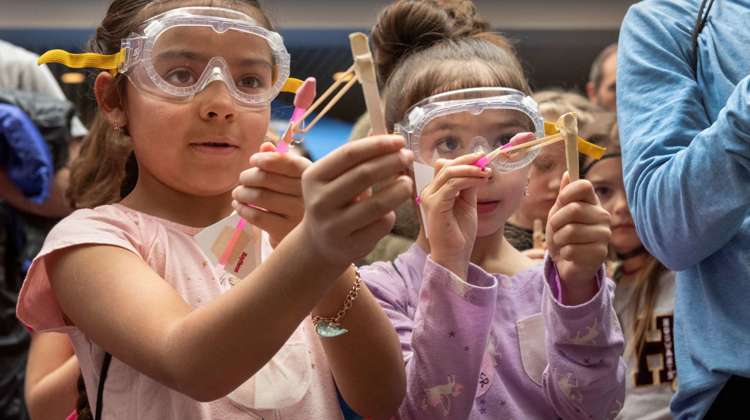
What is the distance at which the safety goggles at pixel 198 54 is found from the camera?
5.07 feet

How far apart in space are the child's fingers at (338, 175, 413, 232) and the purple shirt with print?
553 mm

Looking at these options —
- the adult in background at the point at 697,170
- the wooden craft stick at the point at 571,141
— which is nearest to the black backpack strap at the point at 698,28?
the adult in background at the point at 697,170

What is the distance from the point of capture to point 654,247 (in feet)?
5.37

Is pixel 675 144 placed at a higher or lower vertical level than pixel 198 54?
lower

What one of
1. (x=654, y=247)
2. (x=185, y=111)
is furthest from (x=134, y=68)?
(x=654, y=247)

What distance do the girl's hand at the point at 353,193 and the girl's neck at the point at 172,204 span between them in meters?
0.56

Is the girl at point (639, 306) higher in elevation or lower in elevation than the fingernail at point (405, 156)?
lower

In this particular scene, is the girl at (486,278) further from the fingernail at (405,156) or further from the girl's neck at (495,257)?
the fingernail at (405,156)

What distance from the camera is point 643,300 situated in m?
2.59

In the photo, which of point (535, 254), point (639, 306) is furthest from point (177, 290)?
point (639, 306)

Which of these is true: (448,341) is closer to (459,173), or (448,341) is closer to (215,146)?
(459,173)

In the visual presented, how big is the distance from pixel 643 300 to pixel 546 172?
1.45 feet

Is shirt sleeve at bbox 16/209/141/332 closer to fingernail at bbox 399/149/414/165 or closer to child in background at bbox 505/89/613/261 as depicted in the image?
fingernail at bbox 399/149/414/165

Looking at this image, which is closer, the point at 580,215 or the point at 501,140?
the point at 580,215
